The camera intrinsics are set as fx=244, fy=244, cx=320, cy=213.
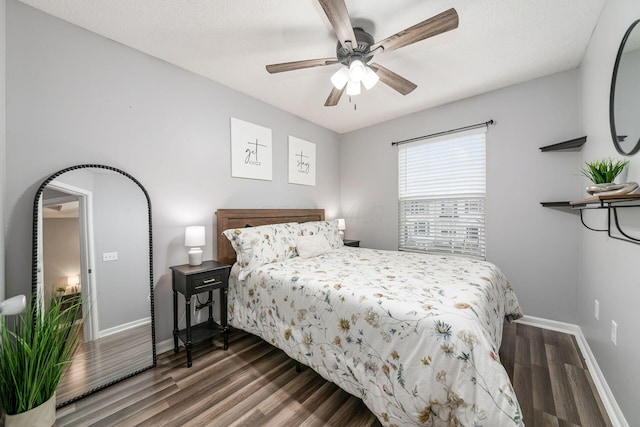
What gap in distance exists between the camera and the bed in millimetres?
1076

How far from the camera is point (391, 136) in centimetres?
367

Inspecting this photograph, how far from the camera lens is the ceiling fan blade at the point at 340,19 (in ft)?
4.21

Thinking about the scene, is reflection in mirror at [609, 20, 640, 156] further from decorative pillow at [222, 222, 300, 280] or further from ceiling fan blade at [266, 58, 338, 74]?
decorative pillow at [222, 222, 300, 280]

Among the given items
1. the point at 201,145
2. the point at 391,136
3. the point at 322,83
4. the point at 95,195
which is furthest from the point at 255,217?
the point at 391,136

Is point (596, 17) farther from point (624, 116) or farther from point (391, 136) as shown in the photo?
point (391, 136)

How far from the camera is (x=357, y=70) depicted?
5.63 feet

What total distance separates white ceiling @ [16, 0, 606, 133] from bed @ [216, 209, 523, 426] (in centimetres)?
149

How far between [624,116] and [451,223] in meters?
1.86

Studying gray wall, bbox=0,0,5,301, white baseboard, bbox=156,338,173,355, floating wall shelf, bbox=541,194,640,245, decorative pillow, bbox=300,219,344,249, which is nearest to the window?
decorative pillow, bbox=300,219,344,249

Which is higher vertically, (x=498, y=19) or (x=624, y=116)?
(x=498, y=19)

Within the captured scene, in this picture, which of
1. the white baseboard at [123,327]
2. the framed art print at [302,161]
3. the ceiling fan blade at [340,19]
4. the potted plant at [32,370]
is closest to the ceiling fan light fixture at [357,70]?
the ceiling fan blade at [340,19]

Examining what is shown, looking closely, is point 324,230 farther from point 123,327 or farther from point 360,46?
point 123,327

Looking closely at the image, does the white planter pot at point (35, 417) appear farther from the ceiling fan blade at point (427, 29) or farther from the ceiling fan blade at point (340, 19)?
the ceiling fan blade at point (427, 29)

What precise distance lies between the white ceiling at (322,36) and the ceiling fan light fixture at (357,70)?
331 millimetres
